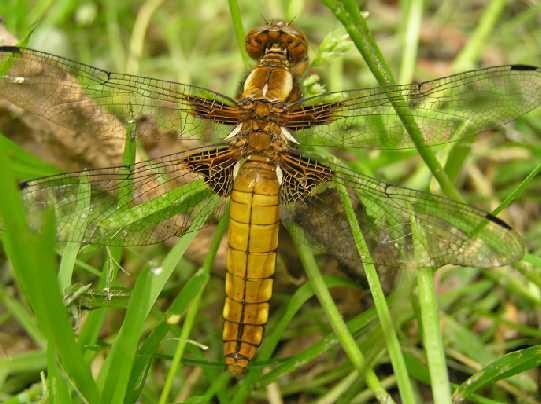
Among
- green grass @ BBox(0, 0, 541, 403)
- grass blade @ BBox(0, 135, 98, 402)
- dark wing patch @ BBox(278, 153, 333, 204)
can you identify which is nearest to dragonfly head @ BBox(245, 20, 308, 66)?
green grass @ BBox(0, 0, 541, 403)

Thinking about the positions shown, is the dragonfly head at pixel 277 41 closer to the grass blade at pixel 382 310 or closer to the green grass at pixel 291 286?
the green grass at pixel 291 286

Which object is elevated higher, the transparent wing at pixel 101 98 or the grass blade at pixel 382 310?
Answer: the transparent wing at pixel 101 98

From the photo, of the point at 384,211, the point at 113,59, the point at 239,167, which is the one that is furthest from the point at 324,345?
the point at 113,59

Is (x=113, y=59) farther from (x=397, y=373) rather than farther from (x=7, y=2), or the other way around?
(x=397, y=373)

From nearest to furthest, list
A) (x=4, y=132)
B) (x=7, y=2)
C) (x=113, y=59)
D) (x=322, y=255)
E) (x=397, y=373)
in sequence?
(x=397, y=373) < (x=322, y=255) < (x=4, y=132) < (x=7, y=2) < (x=113, y=59)

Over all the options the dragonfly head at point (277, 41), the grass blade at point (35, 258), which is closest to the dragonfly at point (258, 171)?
the dragonfly head at point (277, 41)

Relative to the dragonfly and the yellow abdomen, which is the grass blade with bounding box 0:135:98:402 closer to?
the dragonfly
